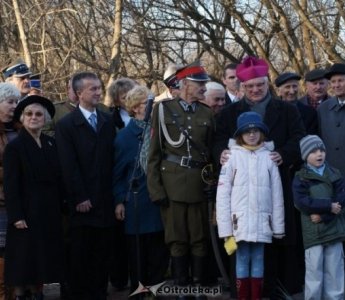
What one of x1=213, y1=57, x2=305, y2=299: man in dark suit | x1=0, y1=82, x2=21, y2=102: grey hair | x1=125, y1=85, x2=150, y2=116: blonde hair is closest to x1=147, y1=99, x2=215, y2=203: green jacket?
x1=213, y1=57, x2=305, y2=299: man in dark suit

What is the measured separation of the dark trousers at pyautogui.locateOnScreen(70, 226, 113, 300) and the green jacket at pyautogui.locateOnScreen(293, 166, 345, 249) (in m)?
1.70

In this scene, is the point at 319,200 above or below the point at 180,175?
below

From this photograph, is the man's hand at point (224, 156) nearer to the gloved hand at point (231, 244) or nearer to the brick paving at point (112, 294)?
the gloved hand at point (231, 244)

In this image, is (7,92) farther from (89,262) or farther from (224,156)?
(224,156)

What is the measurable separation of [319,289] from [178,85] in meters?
2.11

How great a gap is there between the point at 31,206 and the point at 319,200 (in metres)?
2.32

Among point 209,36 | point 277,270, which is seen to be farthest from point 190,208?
point 209,36

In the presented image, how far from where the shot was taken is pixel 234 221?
237 inches

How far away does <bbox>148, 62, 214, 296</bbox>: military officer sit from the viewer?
20.5ft

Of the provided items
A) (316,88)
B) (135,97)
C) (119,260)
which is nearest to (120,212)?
(119,260)

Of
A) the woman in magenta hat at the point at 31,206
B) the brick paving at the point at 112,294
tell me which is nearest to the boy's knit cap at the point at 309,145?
the brick paving at the point at 112,294

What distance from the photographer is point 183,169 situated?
6285 millimetres

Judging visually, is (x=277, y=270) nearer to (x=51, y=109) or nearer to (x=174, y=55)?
(x=51, y=109)

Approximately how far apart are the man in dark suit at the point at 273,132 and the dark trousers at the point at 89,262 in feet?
4.24
